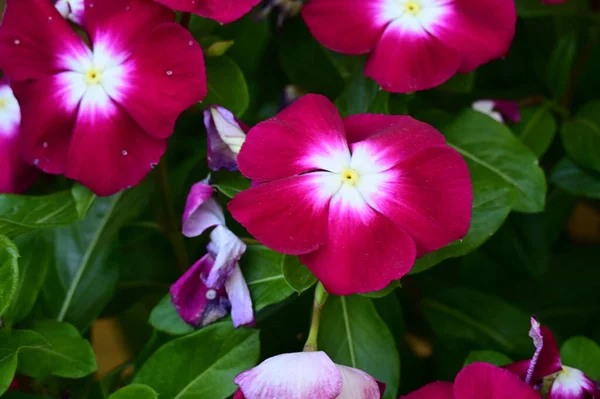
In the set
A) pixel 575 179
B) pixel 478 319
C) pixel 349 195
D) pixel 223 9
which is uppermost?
pixel 223 9

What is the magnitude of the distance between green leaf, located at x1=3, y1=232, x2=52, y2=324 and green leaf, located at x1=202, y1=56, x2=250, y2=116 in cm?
19

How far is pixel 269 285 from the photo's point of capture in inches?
25.0

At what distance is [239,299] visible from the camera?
623 mm

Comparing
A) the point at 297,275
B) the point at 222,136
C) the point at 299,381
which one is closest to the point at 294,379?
the point at 299,381

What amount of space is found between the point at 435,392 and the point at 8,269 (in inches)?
12.3

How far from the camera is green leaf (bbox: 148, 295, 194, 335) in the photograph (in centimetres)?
65

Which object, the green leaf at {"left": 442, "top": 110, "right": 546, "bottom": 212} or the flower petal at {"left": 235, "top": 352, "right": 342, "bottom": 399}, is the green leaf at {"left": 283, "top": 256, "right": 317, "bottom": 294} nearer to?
the flower petal at {"left": 235, "top": 352, "right": 342, "bottom": 399}

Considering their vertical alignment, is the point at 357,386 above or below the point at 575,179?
above

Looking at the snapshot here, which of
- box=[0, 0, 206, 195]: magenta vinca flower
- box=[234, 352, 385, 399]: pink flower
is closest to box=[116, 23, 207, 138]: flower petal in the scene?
box=[0, 0, 206, 195]: magenta vinca flower

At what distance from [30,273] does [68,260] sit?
8 centimetres

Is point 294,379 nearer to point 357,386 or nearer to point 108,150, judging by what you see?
point 357,386

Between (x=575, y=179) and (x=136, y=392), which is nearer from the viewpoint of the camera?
(x=136, y=392)

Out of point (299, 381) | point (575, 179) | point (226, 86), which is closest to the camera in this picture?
point (299, 381)

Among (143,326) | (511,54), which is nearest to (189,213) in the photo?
(143,326)
